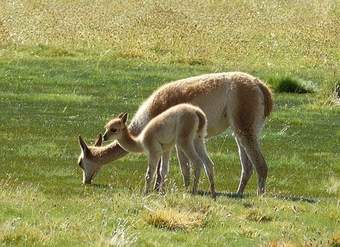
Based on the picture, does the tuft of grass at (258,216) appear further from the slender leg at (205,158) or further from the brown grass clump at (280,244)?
the slender leg at (205,158)

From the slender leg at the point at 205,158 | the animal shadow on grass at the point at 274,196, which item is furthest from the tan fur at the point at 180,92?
the animal shadow on grass at the point at 274,196

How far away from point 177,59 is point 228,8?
10289mm

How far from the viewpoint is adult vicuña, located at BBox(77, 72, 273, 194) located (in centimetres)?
1593

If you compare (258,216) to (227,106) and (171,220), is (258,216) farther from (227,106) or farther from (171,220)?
(227,106)

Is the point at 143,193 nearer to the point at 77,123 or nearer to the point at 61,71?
the point at 77,123

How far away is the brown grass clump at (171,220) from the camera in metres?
12.1

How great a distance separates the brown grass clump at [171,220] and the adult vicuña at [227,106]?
139 inches

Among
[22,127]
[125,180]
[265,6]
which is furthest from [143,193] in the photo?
[265,6]

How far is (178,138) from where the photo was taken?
14703mm

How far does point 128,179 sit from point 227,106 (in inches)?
80.9

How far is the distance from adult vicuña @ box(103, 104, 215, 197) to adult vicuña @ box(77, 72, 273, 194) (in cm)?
71

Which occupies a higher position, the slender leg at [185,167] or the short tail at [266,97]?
the short tail at [266,97]

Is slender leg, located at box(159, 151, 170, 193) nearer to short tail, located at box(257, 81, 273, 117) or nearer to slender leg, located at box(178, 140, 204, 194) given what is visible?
slender leg, located at box(178, 140, 204, 194)

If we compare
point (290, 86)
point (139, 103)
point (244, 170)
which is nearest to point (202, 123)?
point (244, 170)
